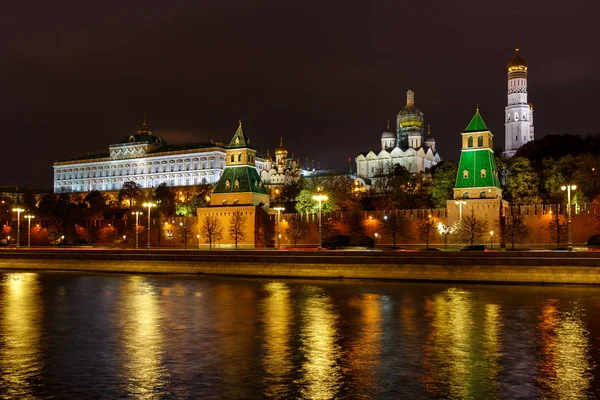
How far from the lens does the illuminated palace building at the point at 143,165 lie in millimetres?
140875

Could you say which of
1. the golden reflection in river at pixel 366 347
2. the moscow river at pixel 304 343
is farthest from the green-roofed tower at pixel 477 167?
the golden reflection in river at pixel 366 347

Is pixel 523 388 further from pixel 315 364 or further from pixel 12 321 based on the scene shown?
pixel 12 321

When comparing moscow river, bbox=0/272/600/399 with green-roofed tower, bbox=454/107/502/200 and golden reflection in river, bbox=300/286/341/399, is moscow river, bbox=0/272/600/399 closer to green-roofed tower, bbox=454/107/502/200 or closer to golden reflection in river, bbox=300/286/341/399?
golden reflection in river, bbox=300/286/341/399

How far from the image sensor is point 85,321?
24.5 meters

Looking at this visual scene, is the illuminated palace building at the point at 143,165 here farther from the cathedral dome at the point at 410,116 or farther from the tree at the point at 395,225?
the tree at the point at 395,225

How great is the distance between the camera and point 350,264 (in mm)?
37094

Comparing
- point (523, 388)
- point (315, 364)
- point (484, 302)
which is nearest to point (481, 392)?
point (523, 388)

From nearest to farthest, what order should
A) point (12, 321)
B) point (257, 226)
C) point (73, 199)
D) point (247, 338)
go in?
point (247, 338)
point (12, 321)
point (257, 226)
point (73, 199)

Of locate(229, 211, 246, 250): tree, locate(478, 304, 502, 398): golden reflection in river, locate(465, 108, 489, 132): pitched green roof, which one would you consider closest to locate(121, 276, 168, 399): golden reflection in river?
locate(478, 304, 502, 398): golden reflection in river

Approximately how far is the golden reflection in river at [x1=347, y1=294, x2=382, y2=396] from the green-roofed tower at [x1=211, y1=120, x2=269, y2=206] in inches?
1669

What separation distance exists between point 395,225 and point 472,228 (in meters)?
8.42

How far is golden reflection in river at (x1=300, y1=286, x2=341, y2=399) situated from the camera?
14477 mm

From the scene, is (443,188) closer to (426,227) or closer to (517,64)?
(426,227)

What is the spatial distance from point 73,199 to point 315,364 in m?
120
